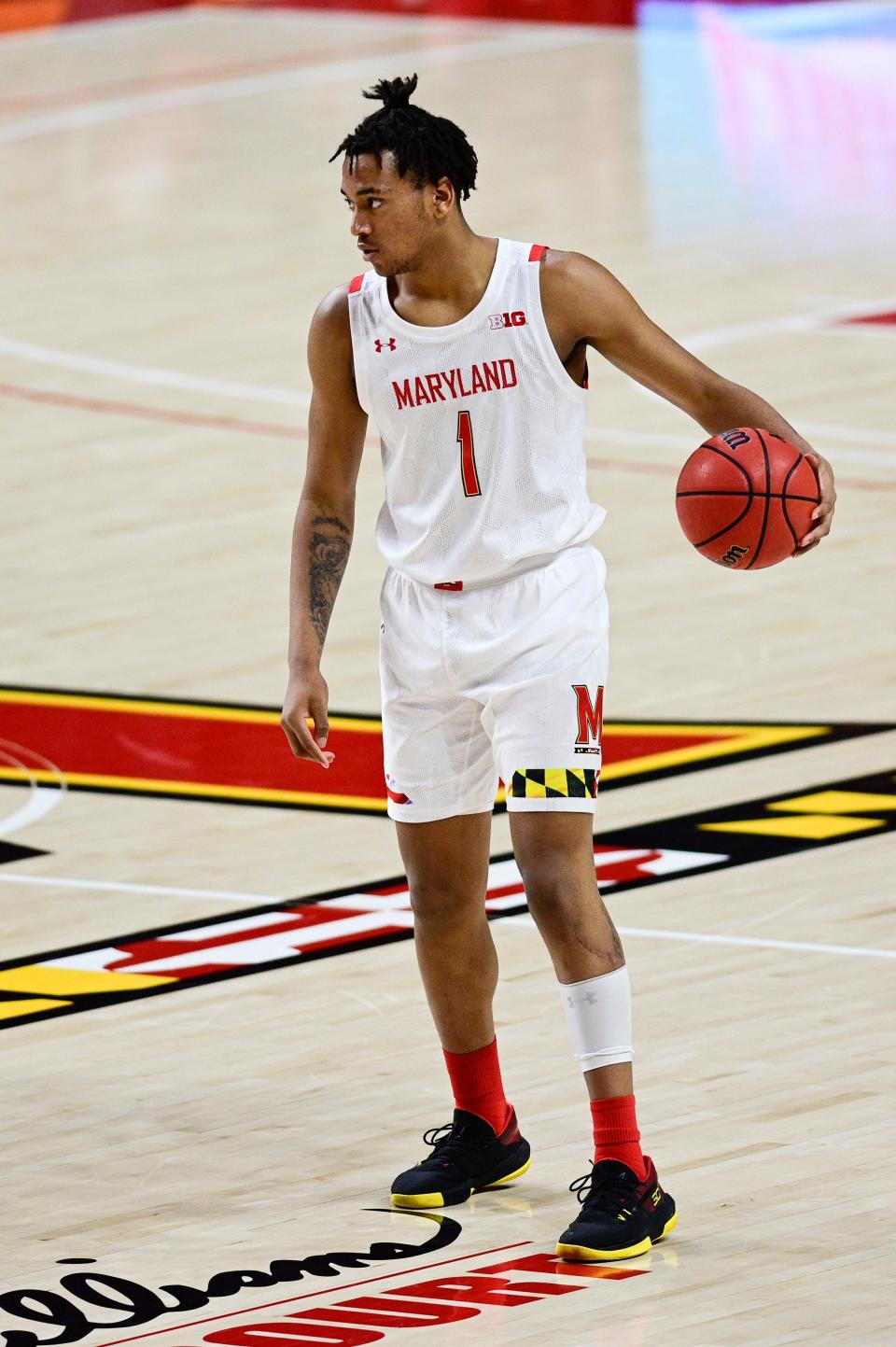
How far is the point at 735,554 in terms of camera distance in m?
5.44

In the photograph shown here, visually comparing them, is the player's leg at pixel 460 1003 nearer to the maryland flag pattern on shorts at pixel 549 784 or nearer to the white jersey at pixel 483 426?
the maryland flag pattern on shorts at pixel 549 784

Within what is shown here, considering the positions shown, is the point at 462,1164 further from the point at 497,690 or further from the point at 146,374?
the point at 146,374

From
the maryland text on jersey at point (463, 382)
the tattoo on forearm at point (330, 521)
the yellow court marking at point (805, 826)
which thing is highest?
the maryland text on jersey at point (463, 382)

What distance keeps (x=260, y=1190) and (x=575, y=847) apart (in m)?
0.97

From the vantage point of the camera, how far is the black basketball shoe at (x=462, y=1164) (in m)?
5.26

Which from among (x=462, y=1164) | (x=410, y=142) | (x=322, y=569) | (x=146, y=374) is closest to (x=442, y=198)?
(x=410, y=142)


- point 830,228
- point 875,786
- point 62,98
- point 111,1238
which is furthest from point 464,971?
point 62,98

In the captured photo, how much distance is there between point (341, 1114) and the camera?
19.0 feet

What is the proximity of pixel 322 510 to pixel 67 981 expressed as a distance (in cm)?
185

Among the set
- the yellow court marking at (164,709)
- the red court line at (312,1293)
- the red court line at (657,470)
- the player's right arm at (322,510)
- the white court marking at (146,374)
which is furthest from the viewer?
the white court marking at (146,374)

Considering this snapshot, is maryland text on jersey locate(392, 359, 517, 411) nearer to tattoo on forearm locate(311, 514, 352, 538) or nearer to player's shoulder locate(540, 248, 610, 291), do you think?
player's shoulder locate(540, 248, 610, 291)

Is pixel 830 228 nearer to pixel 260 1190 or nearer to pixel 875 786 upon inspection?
pixel 875 786

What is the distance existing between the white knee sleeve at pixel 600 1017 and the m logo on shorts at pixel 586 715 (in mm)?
420

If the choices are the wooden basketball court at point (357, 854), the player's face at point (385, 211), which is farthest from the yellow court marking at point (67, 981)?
the player's face at point (385, 211)
